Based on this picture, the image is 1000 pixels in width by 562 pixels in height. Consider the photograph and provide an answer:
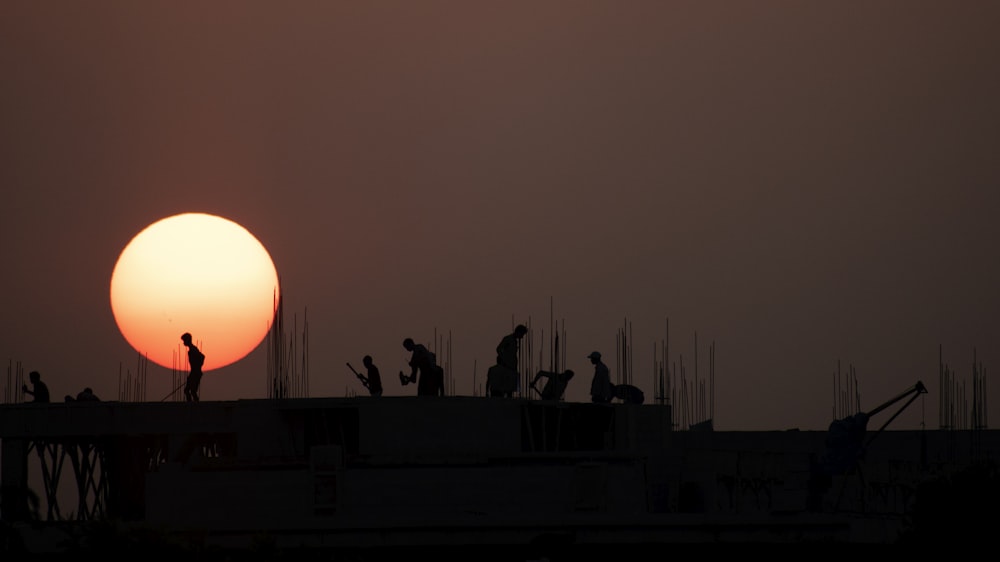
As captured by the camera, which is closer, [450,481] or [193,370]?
[450,481]

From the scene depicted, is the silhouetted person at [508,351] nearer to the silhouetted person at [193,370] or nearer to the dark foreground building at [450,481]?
the dark foreground building at [450,481]

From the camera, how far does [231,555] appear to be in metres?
36.9

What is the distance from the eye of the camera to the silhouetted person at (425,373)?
149ft

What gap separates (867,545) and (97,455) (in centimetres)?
2399

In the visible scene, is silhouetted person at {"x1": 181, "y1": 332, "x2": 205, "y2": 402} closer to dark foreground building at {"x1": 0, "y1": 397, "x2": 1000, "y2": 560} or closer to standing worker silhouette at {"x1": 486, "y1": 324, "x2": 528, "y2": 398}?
dark foreground building at {"x1": 0, "y1": 397, "x2": 1000, "y2": 560}

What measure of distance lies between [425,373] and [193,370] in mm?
5550

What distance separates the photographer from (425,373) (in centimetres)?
4628

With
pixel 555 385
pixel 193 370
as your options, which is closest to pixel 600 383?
pixel 555 385

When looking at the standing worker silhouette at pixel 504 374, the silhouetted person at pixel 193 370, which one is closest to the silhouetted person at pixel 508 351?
the standing worker silhouette at pixel 504 374

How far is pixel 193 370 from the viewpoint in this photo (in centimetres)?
4656

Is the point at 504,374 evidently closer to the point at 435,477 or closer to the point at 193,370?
the point at 435,477

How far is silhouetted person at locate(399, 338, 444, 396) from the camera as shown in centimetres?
4528

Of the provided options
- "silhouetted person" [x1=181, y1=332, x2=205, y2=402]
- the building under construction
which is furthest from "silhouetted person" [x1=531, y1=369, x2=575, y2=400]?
"silhouetted person" [x1=181, y1=332, x2=205, y2=402]

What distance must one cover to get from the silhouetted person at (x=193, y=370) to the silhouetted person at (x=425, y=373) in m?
4.99
